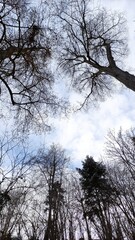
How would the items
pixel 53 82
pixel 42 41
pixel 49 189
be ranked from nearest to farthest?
pixel 42 41 < pixel 53 82 < pixel 49 189

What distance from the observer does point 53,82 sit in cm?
892

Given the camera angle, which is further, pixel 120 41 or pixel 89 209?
pixel 89 209

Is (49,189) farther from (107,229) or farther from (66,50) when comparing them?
(107,229)

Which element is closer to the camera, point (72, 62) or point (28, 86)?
point (28, 86)

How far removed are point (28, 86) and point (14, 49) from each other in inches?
71.5

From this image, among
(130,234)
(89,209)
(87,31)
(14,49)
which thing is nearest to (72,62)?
(87,31)

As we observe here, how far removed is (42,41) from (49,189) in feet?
38.0

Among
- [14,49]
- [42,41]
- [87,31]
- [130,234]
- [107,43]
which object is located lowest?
[130,234]

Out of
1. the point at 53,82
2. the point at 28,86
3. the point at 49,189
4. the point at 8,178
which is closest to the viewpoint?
the point at 8,178

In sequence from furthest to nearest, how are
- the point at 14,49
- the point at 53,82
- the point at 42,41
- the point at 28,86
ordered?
the point at 53,82, the point at 28,86, the point at 42,41, the point at 14,49

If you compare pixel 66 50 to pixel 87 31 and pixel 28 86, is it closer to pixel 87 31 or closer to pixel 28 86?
pixel 87 31

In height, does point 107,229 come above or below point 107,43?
below

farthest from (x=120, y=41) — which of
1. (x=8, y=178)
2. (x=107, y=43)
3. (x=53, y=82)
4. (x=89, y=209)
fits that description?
(x=89, y=209)

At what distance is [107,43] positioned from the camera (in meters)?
10.1
